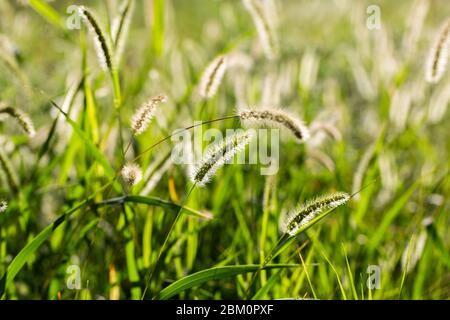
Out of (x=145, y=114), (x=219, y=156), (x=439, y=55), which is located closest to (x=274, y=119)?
(x=219, y=156)

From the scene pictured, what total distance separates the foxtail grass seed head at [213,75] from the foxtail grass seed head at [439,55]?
33.0 inches

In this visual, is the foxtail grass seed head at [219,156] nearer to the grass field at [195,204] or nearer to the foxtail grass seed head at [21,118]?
the grass field at [195,204]

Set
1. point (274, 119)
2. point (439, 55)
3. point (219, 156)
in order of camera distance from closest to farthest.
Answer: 1. point (219, 156)
2. point (274, 119)
3. point (439, 55)

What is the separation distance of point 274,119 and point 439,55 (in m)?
0.93

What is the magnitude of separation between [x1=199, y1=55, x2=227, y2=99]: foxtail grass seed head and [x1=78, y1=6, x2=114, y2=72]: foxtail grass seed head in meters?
0.36

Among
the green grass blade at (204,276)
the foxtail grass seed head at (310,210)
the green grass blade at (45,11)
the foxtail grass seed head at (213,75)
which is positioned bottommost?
the green grass blade at (204,276)

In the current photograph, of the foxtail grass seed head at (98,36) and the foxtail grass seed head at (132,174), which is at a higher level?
the foxtail grass seed head at (98,36)

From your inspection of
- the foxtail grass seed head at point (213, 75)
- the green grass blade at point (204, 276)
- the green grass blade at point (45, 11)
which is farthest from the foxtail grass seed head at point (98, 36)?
the green grass blade at point (45, 11)

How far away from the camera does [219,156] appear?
1513 mm

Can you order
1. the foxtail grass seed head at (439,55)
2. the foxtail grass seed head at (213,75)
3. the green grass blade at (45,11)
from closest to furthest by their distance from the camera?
the foxtail grass seed head at (213,75) → the foxtail grass seed head at (439,55) → the green grass blade at (45,11)

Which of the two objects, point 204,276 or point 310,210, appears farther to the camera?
point 204,276

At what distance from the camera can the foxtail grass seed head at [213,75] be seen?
6.46 ft

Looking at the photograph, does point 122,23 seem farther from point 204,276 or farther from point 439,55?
point 439,55

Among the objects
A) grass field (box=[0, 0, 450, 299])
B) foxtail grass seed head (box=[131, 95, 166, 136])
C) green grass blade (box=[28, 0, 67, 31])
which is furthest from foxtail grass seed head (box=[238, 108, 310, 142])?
green grass blade (box=[28, 0, 67, 31])
